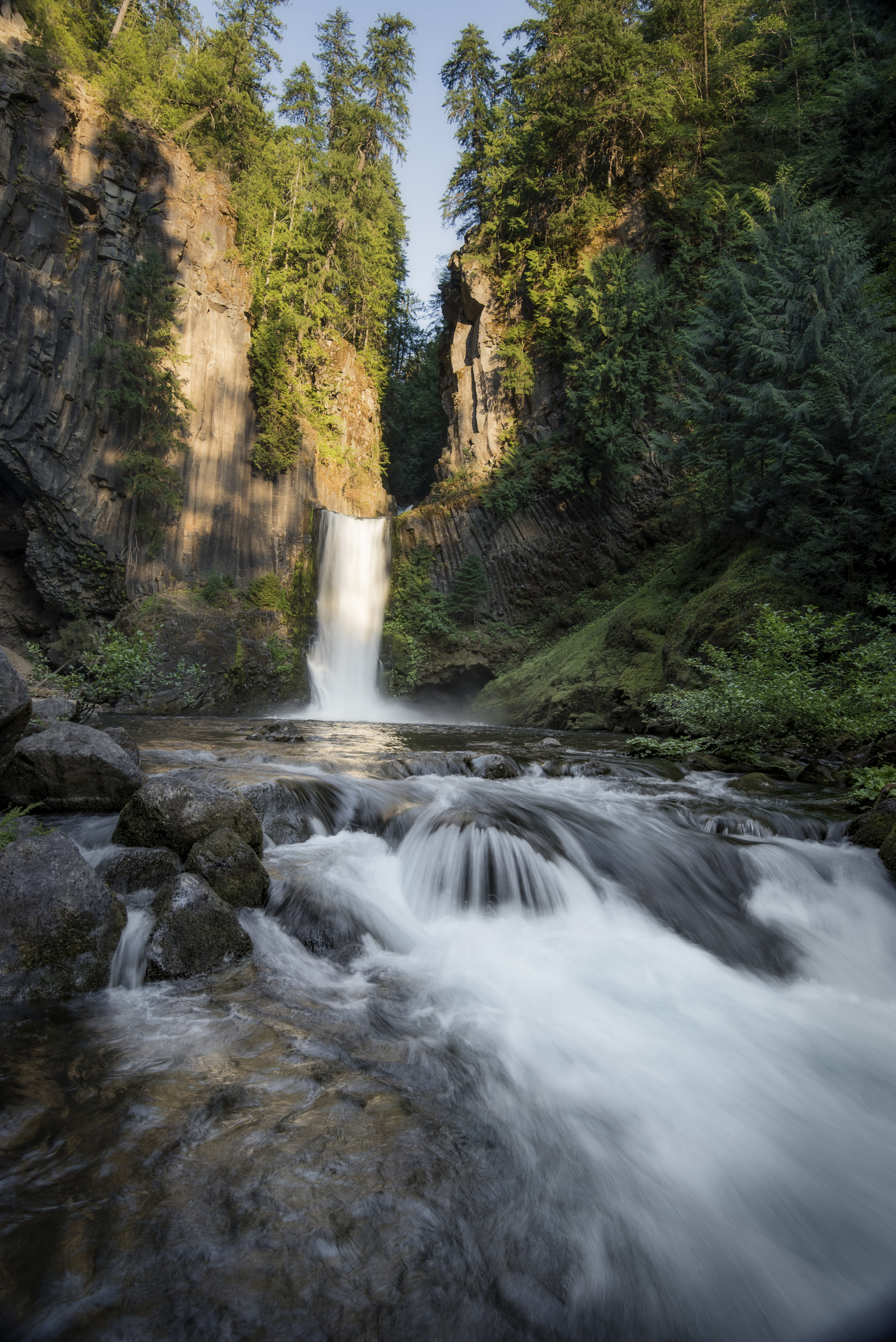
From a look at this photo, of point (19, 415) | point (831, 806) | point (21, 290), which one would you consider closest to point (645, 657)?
point (831, 806)

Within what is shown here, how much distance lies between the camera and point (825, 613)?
9688 mm

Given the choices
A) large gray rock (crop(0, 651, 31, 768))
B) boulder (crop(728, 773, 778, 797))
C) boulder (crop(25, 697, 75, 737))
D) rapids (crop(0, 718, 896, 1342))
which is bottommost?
rapids (crop(0, 718, 896, 1342))

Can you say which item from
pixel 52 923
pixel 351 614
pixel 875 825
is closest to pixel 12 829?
pixel 52 923

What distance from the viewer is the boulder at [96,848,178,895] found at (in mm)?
4055

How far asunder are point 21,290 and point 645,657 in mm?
20784

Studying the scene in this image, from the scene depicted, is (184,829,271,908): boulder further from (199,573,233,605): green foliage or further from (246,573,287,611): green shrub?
(246,573,287,611): green shrub

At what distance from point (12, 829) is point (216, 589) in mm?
17827

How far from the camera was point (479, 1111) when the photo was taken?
2.66m

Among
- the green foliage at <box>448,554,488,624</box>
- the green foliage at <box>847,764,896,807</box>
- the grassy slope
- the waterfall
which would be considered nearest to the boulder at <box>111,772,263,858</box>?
the green foliage at <box>847,764,896,807</box>

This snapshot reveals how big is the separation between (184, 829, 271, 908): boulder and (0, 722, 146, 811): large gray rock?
120 cm

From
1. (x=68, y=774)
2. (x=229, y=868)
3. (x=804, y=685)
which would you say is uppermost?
(x=804, y=685)

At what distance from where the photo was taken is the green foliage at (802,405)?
9680 millimetres

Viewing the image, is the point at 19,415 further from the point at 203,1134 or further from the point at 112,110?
the point at 203,1134

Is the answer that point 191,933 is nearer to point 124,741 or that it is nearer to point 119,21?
point 124,741
